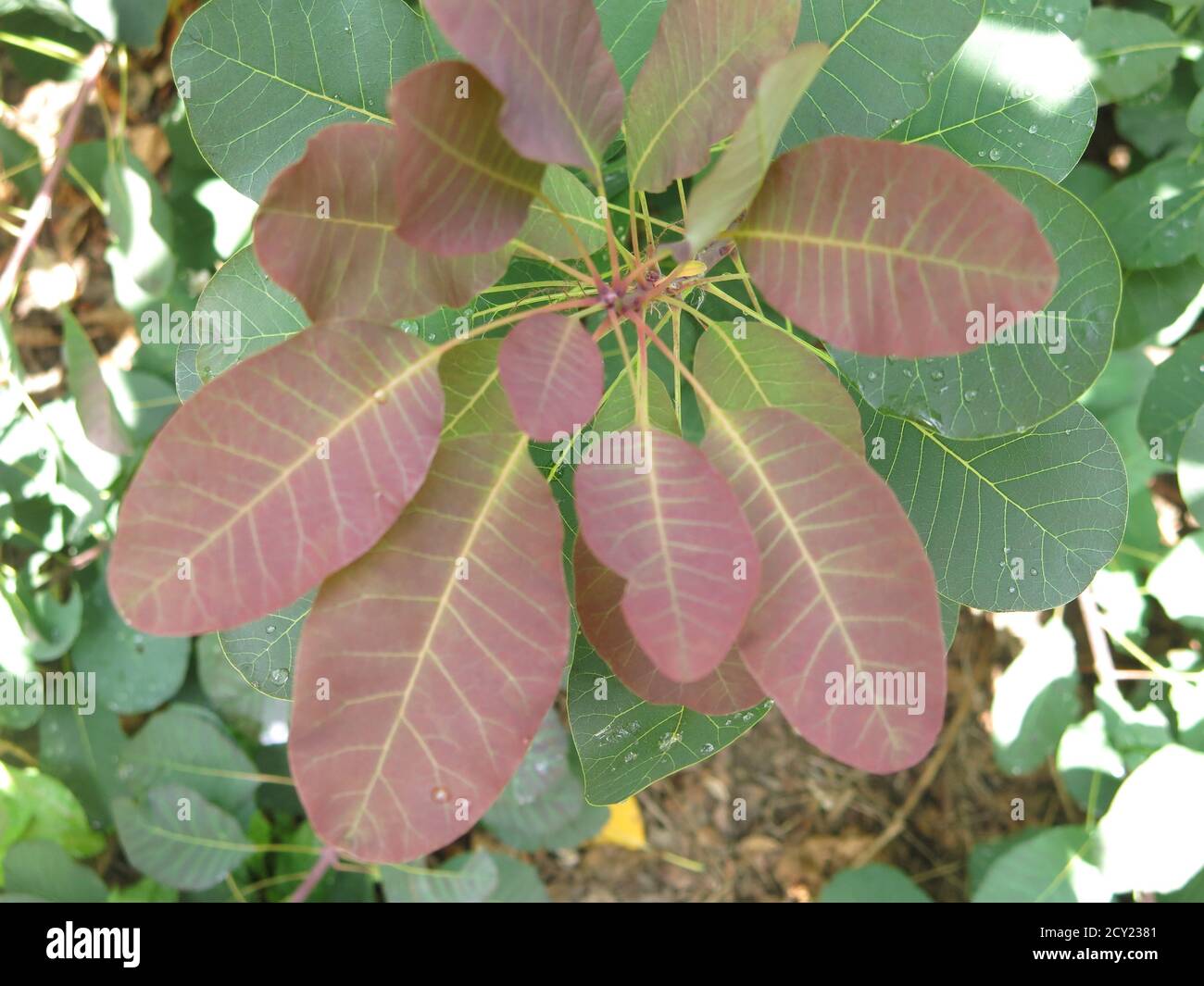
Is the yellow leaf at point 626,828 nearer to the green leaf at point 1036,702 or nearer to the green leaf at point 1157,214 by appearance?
the green leaf at point 1036,702

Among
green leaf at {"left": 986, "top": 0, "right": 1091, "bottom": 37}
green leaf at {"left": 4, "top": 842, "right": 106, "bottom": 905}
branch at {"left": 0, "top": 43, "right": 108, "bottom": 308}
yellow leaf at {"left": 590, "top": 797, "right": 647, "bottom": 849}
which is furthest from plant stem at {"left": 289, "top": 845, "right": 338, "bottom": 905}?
green leaf at {"left": 986, "top": 0, "right": 1091, "bottom": 37}

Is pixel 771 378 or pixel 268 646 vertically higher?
pixel 771 378

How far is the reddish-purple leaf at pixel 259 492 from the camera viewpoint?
735 millimetres

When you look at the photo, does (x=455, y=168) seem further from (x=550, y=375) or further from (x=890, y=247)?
(x=890, y=247)

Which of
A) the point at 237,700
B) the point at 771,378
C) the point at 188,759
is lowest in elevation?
the point at 188,759

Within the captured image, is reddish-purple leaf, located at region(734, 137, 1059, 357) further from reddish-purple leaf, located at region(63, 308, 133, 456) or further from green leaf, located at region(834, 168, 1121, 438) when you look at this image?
reddish-purple leaf, located at region(63, 308, 133, 456)

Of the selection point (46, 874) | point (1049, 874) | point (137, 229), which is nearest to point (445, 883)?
point (46, 874)

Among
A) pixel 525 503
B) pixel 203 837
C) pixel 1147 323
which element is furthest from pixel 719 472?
pixel 203 837

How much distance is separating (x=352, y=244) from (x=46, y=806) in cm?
176

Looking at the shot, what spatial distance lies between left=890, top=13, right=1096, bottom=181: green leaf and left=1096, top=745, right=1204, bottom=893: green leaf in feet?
3.59

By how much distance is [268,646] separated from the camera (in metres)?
1.10

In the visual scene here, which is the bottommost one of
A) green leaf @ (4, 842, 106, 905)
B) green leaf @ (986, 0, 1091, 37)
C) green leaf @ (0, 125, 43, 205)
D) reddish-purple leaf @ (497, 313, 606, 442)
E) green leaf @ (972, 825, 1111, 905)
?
green leaf @ (972, 825, 1111, 905)

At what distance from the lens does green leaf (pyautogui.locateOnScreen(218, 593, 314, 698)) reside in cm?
110

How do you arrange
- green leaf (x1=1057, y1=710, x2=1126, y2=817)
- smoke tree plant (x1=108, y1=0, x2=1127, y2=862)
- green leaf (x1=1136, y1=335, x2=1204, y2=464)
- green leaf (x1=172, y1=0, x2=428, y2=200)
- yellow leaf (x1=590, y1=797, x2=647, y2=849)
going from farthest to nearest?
yellow leaf (x1=590, y1=797, x2=647, y2=849), green leaf (x1=1057, y1=710, x2=1126, y2=817), green leaf (x1=1136, y1=335, x2=1204, y2=464), green leaf (x1=172, y1=0, x2=428, y2=200), smoke tree plant (x1=108, y1=0, x2=1127, y2=862)
